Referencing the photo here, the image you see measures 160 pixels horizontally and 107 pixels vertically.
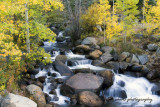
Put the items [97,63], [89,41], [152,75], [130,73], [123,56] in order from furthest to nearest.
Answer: [89,41]
[123,56]
[97,63]
[130,73]
[152,75]

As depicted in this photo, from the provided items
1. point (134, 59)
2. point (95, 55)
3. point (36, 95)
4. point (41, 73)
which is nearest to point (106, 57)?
point (95, 55)

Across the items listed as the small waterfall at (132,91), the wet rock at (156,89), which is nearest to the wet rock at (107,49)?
the small waterfall at (132,91)

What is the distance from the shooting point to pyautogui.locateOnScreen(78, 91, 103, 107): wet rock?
9.56 meters

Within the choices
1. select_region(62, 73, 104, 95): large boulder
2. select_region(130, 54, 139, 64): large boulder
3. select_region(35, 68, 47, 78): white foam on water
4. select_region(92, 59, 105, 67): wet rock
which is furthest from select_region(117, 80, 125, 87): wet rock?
select_region(35, 68, 47, 78): white foam on water

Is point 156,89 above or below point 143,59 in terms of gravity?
below

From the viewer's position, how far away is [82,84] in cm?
1085

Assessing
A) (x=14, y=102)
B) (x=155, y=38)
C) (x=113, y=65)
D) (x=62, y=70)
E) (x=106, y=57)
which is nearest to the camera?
(x=14, y=102)

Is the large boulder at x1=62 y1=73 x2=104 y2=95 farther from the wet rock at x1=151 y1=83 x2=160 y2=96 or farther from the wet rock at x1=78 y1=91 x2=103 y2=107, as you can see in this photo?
the wet rock at x1=151 y1=83 x2=160 y2=96

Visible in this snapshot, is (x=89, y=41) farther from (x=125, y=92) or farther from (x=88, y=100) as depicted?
(x=88, y=100)

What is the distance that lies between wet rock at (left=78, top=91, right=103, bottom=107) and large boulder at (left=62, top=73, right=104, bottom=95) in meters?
0.66

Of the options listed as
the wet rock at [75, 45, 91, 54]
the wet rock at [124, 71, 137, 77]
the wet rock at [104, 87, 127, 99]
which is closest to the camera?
the wet rock at [104, 87, 127, 99]

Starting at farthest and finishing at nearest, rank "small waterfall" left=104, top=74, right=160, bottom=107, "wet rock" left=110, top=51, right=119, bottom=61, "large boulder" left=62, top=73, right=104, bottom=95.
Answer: "wet rock" left=110, top=51, right=119, bottom=61 < "small waterfall" left=104, top=74, right=160, bottom=107 < "large boulder" left=62, top=73, right=104, bottom=95

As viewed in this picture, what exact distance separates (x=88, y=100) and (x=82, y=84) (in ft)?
4.71

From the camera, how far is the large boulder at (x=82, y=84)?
10586mm
